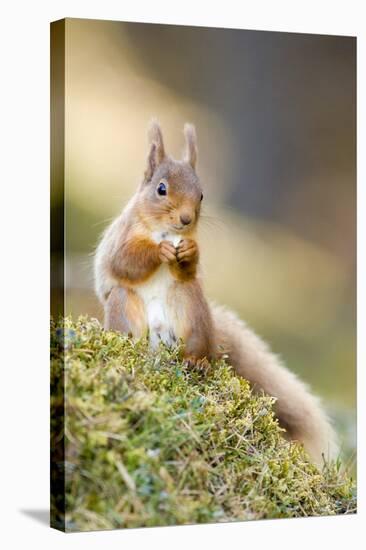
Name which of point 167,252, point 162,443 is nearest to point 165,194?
point 167,252

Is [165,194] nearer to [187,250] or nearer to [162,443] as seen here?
[187,250]

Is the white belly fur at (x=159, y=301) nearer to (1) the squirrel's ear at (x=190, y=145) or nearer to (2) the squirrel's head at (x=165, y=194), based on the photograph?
(2) the squirrel's head at (x=165, y=194)

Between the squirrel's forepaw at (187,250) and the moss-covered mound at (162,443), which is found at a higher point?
the squirrel's forepaw at (187,250)

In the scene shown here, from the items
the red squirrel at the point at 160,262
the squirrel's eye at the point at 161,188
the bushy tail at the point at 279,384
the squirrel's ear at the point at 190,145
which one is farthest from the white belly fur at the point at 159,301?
the squirrel's ear at the point at 190,145

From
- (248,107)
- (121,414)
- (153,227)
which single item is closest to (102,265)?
(153,227)

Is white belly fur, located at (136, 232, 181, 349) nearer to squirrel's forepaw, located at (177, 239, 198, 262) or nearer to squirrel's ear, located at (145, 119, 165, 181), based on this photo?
squirrel's forepaw, located at (177, 239, 198, 262)

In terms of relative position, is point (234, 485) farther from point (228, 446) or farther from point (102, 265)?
point (102, 265)

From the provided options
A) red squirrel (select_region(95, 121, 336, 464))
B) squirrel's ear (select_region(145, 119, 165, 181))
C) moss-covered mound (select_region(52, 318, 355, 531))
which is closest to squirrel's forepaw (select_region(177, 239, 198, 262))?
red squirrel (select_region(95, 121, 336, 464))
